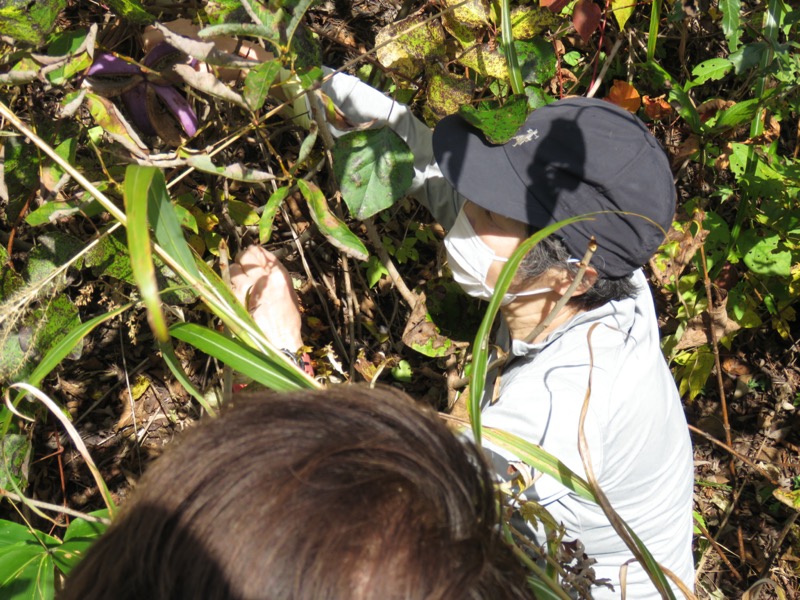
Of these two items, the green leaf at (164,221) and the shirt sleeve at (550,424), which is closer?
the green leaf at (164,221)

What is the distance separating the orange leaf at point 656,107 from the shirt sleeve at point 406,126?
3.61ft

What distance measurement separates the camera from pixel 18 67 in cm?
129

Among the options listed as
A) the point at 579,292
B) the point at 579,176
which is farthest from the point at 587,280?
the point at 579,176

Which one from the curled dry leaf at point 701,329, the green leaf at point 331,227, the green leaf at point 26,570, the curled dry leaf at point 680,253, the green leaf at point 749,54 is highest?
the green leaf at point 331,227

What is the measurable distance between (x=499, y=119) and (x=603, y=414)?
2.24 ft

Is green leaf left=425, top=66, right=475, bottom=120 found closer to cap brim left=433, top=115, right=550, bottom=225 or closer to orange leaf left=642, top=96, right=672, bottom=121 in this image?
cap brim left=433, top=115, right=550, bottom=225

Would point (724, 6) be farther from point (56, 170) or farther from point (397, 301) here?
point (56, 170)

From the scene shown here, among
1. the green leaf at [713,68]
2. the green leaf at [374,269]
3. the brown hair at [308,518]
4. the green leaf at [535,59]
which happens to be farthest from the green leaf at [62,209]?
the green leaf at [713,68]

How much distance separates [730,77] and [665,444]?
188 centimetres

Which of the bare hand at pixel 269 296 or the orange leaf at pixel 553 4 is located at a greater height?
the orange leaf at pixel 553 4

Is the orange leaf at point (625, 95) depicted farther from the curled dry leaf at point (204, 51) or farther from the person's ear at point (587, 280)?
the curled dry leaf at point (204, 51)

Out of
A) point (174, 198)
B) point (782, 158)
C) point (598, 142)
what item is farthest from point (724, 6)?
point (174, 198)

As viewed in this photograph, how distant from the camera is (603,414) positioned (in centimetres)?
153

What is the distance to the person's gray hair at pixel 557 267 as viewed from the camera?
1691 millimetres
